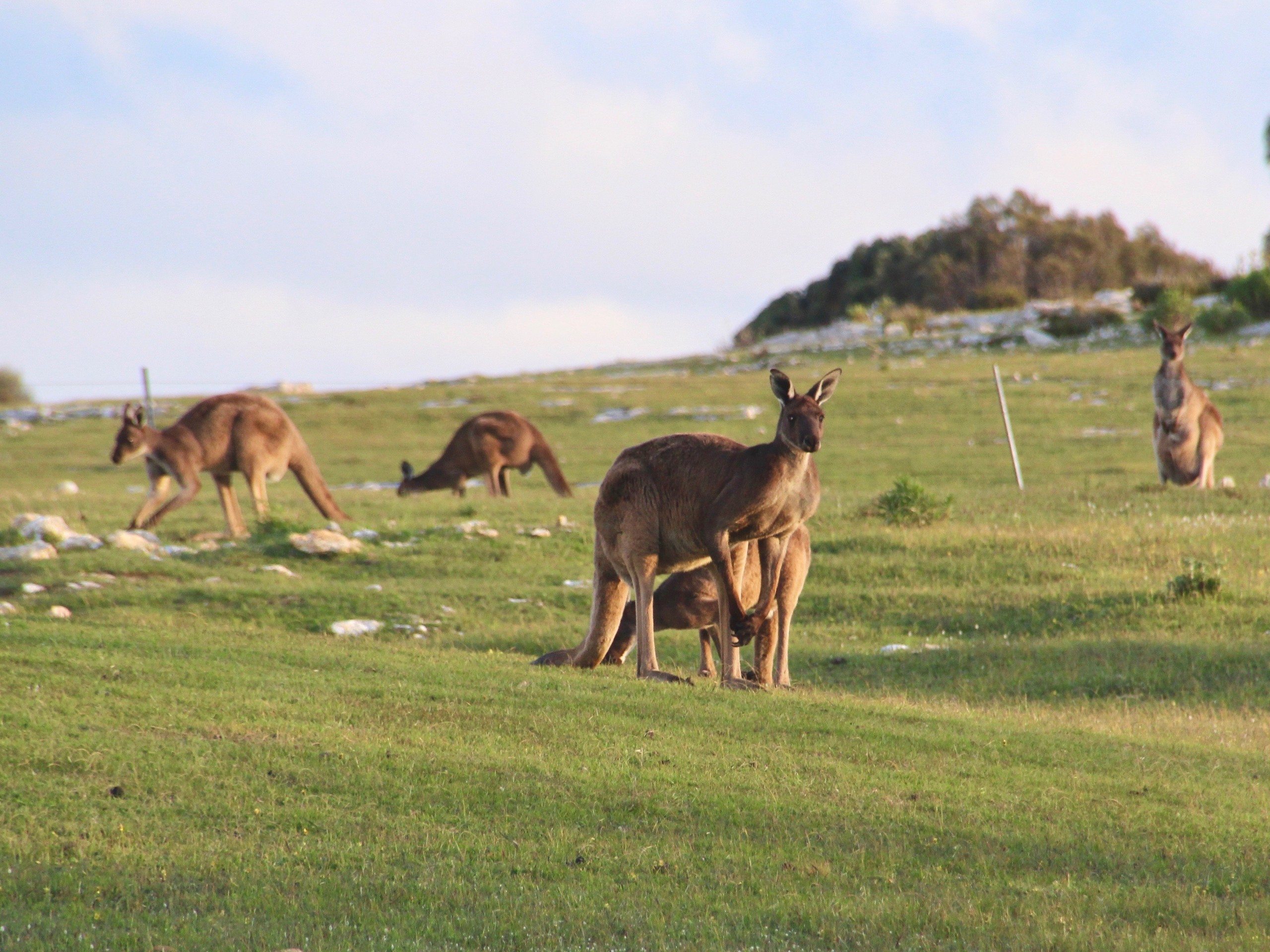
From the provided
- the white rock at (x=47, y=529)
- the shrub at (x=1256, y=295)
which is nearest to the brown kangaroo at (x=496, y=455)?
the white rock at (x=47, y=529)

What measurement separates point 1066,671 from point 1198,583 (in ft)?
9.99

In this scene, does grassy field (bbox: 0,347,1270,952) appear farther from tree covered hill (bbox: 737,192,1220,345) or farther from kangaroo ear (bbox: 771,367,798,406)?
tree covered hill (bbox: 737,192,1220,345)

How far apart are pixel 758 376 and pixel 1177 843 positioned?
39.5 metres

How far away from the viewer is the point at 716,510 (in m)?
9.75

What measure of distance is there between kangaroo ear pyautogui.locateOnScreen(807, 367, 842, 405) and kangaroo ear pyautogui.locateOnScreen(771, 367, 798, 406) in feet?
0.42

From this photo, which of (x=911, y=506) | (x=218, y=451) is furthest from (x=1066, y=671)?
(x=218, y=451)

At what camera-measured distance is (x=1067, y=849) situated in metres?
6.87

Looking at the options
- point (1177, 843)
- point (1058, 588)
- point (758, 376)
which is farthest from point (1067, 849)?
point (758, 376)

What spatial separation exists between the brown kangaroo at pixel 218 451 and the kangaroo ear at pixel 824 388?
10931 millimetres

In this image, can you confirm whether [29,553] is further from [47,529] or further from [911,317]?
[911,317]

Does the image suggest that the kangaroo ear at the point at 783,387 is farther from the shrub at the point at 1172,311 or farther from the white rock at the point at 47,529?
the shrub at the point at 1172,311

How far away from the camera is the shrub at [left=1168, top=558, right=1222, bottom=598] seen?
578 inches

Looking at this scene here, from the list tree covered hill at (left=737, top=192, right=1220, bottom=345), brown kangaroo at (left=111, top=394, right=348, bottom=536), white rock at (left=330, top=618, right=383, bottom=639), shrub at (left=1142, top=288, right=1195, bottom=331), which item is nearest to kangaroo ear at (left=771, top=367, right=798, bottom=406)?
white rock at (left=330, top=618, right=383, bottom=639)

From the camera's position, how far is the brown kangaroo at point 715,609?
34.5 ft
